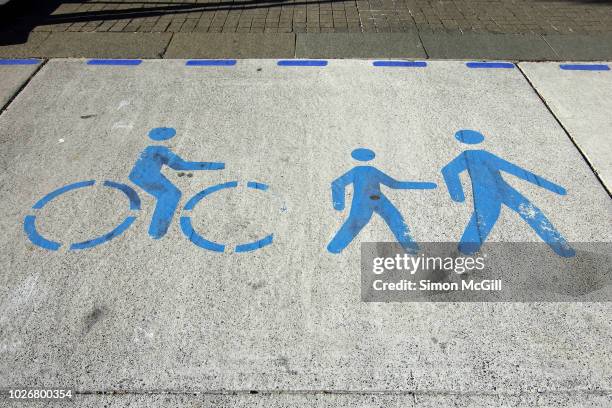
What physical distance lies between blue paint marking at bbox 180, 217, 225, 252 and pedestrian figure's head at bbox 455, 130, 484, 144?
7.65 feet

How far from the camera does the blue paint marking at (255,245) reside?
140 inches

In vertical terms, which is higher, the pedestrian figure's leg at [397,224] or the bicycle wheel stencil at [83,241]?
the pedestrian figure's leg at [397,224]

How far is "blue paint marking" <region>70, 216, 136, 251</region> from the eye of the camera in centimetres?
356

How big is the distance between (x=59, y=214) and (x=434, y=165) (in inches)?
112

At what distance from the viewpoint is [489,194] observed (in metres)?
4.01

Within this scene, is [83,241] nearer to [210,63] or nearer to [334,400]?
[334,400]

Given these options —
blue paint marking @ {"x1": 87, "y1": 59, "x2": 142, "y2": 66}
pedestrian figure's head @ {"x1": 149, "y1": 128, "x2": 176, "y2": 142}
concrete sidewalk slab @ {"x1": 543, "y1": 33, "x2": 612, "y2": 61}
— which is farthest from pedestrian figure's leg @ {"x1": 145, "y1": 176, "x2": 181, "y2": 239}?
concrete sidewalk slab @ {"x1": 543, "y1": 33, "x2": 612, "y2": 61}

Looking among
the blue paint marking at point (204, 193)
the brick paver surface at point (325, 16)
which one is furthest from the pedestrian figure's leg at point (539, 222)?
the brick paver surface at point (325, 16)

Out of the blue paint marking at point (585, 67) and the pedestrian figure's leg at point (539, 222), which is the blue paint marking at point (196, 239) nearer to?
the pedestrian figure's leg at point (539, 222)

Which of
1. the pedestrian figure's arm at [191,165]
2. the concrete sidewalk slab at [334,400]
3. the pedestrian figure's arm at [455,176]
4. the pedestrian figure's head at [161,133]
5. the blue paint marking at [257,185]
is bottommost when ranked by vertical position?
the pedestrian figure's head at [161,133]

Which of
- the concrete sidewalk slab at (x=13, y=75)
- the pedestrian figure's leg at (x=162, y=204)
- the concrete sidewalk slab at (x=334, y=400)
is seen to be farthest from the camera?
the concrete sidewalk slab at (x=13, y=75)

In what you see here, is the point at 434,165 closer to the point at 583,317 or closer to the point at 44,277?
the point at 583,317

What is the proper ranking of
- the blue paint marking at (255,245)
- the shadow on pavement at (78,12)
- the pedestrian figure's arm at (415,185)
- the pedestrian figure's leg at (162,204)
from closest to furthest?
the blue paint marking at (255,245) → the pedestrian figure's leg at (162,204) → the pedestrian figure's arm at (415,185) → the shadow on pavement at (78,12)

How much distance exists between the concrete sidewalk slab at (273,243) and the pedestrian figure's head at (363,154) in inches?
2.6
